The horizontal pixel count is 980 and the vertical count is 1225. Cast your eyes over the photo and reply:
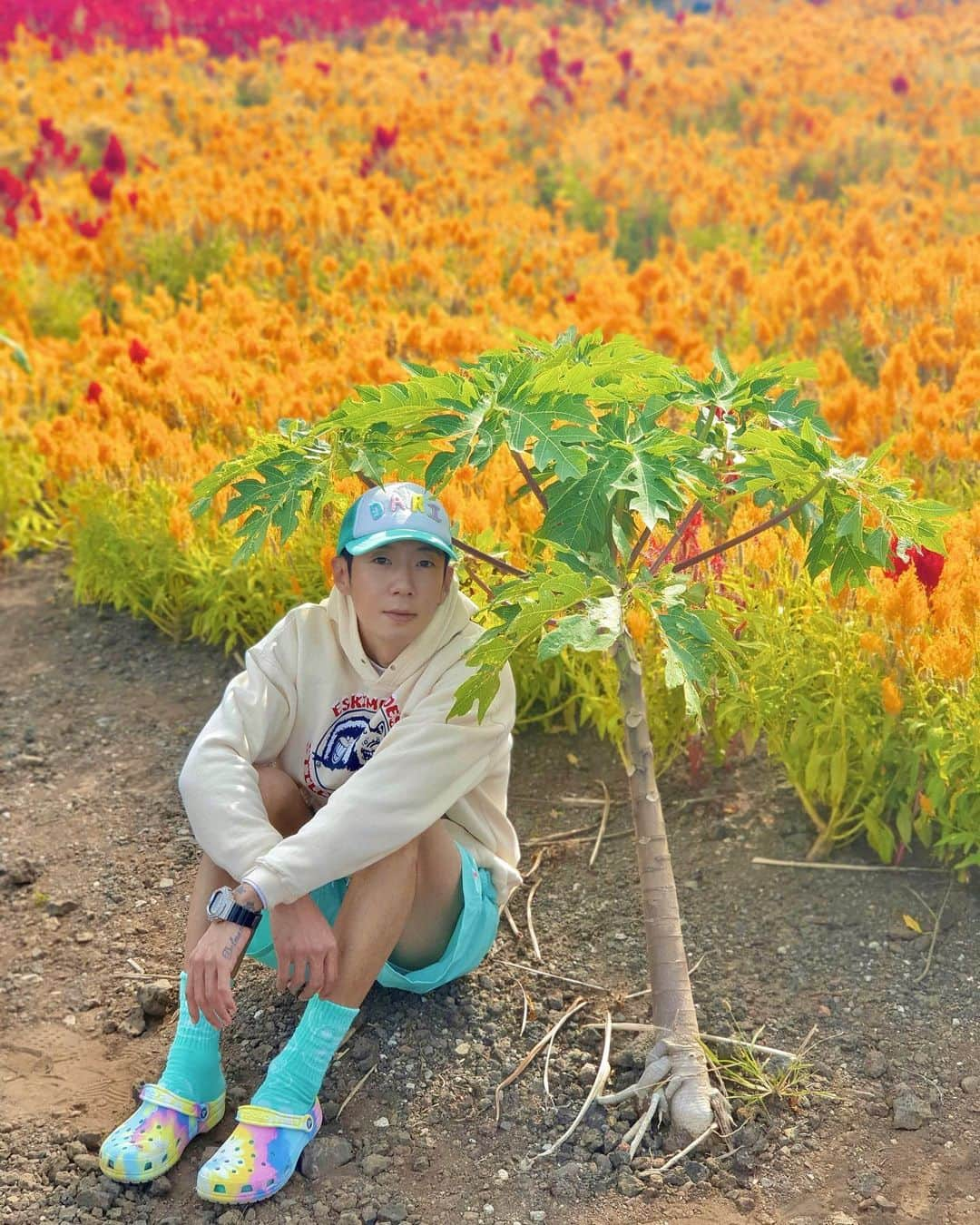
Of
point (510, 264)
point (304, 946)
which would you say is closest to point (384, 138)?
point (510, 264)

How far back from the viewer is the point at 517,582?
2203mm

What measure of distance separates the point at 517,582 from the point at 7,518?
347 centimetres

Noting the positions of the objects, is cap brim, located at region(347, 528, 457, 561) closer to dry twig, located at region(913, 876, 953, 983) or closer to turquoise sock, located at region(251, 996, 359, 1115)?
turquoise sock, located at region(251, 996, 359, 1115)

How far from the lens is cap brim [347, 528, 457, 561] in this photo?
2.54m

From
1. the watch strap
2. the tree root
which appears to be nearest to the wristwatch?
the watch strap

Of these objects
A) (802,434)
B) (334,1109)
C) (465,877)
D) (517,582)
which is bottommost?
(334,1109)

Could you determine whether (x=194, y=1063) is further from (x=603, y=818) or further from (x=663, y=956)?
(x=603, y=818)

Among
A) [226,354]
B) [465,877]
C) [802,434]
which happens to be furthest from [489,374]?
[226,354]

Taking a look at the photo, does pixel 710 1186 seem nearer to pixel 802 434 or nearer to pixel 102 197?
pixel 802 434

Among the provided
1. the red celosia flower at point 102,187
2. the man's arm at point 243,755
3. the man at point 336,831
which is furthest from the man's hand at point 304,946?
the red celosia flower at point 102,187

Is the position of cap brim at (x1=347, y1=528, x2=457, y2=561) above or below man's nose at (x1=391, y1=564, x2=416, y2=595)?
above

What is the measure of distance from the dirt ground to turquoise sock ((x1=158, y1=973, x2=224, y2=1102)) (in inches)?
4.2

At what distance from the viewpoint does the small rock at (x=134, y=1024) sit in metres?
2.88

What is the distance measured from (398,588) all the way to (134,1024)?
111 centimetres
